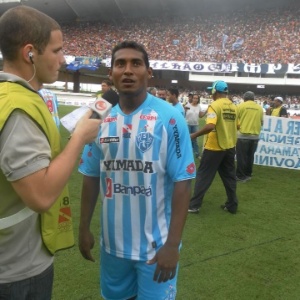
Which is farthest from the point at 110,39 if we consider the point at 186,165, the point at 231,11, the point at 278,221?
the point at 186,165

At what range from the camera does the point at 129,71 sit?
6.27 ft

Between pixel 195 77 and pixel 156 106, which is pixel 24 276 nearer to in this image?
pixel 156 106

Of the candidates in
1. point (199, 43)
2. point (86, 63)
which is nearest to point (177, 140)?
point (86, 63)

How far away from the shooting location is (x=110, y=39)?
42812 millimetres

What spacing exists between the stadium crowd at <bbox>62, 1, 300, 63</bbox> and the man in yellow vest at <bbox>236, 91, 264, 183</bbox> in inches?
973

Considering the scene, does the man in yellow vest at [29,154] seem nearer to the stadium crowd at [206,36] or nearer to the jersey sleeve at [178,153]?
the jersey sleeve at [178,153]

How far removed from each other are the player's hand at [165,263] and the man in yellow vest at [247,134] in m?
6.18

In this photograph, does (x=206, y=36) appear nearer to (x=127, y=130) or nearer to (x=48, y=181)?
(x=127, y=130)

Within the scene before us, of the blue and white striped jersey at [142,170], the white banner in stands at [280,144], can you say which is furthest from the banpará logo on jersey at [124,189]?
the white banner in stands at [280,144]

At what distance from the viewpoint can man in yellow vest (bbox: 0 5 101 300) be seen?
124 cm

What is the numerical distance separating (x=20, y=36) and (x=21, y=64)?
0.35ft

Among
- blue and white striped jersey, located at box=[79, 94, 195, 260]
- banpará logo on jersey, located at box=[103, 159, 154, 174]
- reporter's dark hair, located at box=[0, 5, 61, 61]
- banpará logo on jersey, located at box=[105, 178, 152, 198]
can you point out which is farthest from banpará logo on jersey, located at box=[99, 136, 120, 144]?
reporter's dark hair, located at box=[0, 5, 61, 61]

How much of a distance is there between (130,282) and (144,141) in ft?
2.58

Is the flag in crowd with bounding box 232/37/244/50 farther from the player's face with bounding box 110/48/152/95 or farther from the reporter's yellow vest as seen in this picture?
the player's face with bounding box 110/48/152/95
